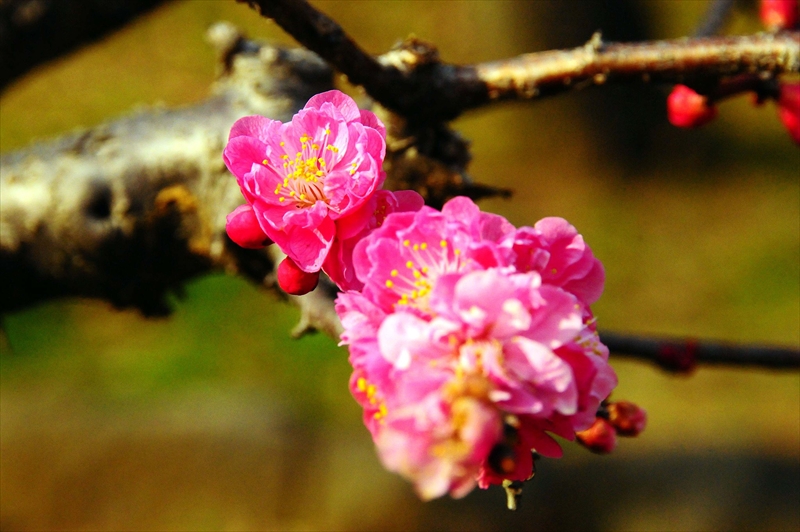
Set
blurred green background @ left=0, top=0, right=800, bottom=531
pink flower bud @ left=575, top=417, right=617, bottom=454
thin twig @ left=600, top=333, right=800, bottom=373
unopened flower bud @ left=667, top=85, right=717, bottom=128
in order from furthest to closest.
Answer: blurred green background @ left=0, top=0, right=800, bottom=531, thin twig @ left=600, top=333, right=800, bottom=373, unopened flower bud @ left=667, top=85, right=717, bottom=128, pink flower bud @ left=575, top=417, right=617, bottom=454

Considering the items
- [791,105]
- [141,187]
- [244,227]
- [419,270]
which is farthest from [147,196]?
[791,105]

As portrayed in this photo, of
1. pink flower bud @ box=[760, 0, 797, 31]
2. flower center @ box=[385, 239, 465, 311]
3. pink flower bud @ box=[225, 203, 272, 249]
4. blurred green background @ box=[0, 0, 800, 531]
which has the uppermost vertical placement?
pink flower bud @ box=[760, 0, 797, 31]

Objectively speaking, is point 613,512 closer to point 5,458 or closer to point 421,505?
point 421,505

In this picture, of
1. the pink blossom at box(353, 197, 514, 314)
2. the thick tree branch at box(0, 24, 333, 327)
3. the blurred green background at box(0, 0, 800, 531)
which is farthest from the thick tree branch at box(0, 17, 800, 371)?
the blurred green background at box(0, 0, 800, 531)

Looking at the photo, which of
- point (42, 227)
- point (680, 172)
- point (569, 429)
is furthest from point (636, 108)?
A: point (569, 429)

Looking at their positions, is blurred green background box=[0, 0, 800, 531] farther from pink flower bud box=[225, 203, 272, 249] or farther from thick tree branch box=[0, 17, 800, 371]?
pink flower bud box=[225, 203, 272, 249]

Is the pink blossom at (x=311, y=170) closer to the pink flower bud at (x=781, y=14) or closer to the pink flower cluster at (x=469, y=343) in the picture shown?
the pink flower cluster at (x=469, y=343)
